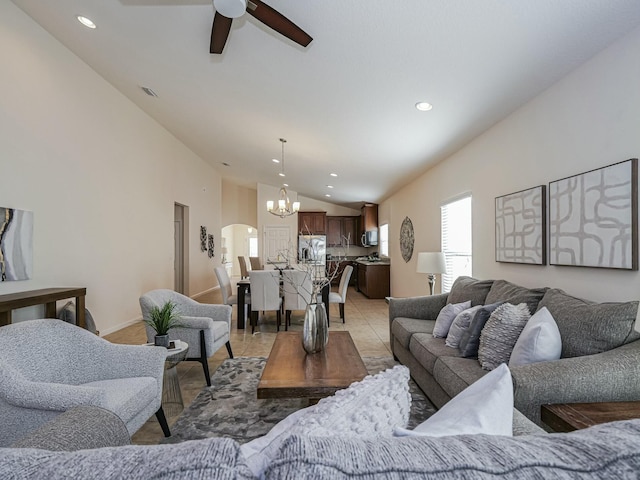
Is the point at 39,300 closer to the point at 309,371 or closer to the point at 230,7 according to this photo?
the point at 309,371

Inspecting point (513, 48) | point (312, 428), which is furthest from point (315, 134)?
point (312, 428)

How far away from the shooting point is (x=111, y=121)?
15.4 ft

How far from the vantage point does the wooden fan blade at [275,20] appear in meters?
1.88

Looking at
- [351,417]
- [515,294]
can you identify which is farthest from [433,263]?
[351,417]

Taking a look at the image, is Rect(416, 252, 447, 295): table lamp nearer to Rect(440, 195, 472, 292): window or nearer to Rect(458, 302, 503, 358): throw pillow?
Rect(440, 195, 472, 292): window

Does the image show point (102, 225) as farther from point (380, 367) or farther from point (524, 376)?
point (524, 376)

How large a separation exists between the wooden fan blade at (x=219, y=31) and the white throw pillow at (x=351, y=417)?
227 cm

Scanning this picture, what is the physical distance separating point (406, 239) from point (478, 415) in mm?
5924

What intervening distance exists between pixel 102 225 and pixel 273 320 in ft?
9.63

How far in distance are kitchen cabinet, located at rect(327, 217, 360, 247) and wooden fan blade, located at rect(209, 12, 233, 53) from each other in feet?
27.4

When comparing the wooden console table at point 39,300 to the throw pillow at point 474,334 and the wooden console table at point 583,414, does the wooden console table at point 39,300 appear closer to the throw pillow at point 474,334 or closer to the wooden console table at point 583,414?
the throw pillow at point 474,334

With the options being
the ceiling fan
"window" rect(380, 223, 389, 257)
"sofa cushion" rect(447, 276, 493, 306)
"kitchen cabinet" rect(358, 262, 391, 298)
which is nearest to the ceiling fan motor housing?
the ceiling fan

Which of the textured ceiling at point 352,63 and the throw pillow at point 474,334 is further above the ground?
the textured ceiling at point 352,63

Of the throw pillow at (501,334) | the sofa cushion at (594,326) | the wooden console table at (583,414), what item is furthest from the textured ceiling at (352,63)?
the wooden console table at (583,414)
